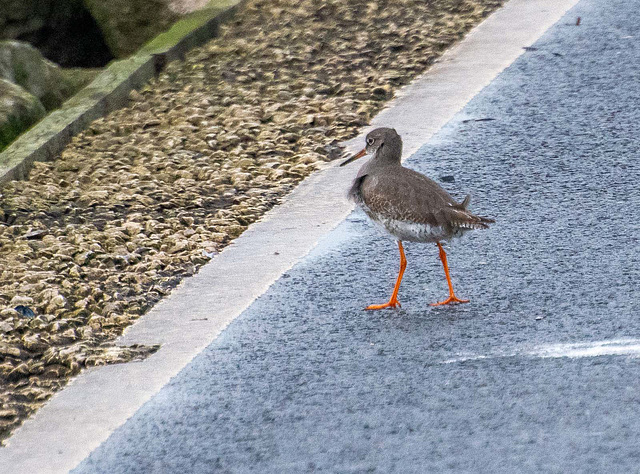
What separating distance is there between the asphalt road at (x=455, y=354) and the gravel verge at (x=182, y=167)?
1.65 ft

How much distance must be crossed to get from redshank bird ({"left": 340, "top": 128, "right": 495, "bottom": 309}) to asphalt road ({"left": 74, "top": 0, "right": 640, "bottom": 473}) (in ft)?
0.86

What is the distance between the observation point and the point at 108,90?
6840 millimetres

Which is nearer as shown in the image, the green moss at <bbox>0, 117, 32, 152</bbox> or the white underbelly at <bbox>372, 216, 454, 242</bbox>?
the white underbelly at <bbox>372, 216, 454, 242</bbox>

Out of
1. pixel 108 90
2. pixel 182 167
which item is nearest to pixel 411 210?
pixel 182 167

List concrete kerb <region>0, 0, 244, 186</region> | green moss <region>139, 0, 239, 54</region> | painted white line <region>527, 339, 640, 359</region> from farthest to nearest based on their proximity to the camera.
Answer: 1. green moss <region>139, 0, 239, 54</region>
2. concrete kerb <region>0, 0, 244, 186</region>
3. painted white line <region>527, 339, 640, 359</region>

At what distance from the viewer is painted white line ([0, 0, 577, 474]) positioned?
335cm

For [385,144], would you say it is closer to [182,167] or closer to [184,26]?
[182,167]

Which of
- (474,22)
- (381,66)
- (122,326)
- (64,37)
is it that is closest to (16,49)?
(64,37)

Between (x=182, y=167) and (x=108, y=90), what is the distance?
4.45 feet

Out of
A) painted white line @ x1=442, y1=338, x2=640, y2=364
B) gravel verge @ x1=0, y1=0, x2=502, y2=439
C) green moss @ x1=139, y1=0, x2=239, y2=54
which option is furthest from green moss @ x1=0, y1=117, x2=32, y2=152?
painted white line @ x1=442, y1=338, x2=640, y2=364

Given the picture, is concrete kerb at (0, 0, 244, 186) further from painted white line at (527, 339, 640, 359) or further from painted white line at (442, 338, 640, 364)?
painted white line at (527, 339, 640, 359)

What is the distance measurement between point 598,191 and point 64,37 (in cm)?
580

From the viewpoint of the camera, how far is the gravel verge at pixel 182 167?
414 cm

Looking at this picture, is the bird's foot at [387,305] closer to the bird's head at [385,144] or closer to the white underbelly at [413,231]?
the white underbelly at [413,231]
